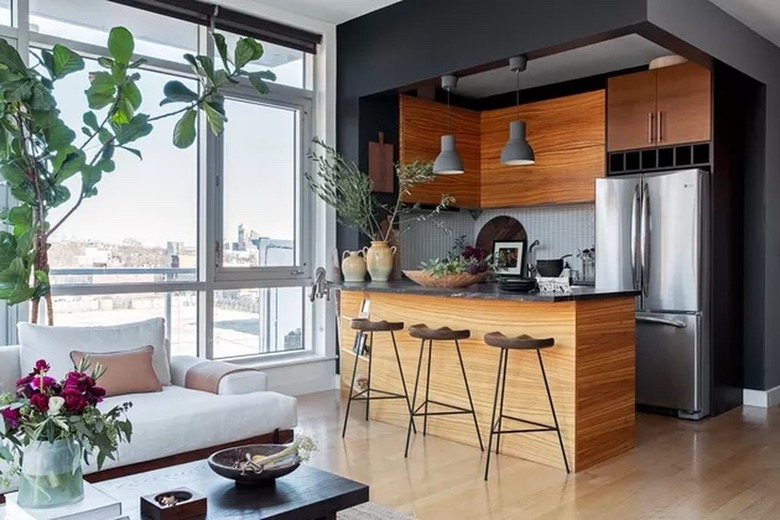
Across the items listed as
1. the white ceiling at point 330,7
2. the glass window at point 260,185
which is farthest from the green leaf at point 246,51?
the white ceiling at point 330,7

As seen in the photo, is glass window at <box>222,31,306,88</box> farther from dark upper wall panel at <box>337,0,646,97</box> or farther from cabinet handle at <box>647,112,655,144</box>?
cabinet handle at <box>647,112,655,144</box>

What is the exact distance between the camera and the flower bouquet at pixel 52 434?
1.88 meters

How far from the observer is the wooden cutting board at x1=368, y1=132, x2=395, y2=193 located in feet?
19.0

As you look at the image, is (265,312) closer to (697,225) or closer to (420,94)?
(420,94)

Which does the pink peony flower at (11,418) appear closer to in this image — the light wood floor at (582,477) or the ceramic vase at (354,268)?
the light wood floor at (582,477)

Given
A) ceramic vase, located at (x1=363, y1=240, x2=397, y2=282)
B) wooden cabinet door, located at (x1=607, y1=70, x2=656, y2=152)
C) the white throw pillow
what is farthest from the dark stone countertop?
wooden cabinet door, located at (x1=607, y1=70, x2=656, y2=152)

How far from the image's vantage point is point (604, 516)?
3.08 meters

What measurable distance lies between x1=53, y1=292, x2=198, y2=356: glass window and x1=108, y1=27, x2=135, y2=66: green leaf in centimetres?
174

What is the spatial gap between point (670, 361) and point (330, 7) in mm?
3812

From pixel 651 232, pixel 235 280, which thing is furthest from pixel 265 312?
pixel 651 232

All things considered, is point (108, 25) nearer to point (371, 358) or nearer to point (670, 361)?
point (371, 358)

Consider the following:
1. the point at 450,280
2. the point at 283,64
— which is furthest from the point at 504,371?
the point at 283,64

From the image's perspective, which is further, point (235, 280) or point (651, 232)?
point (235, 280)

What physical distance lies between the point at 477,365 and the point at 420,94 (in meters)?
2.66
